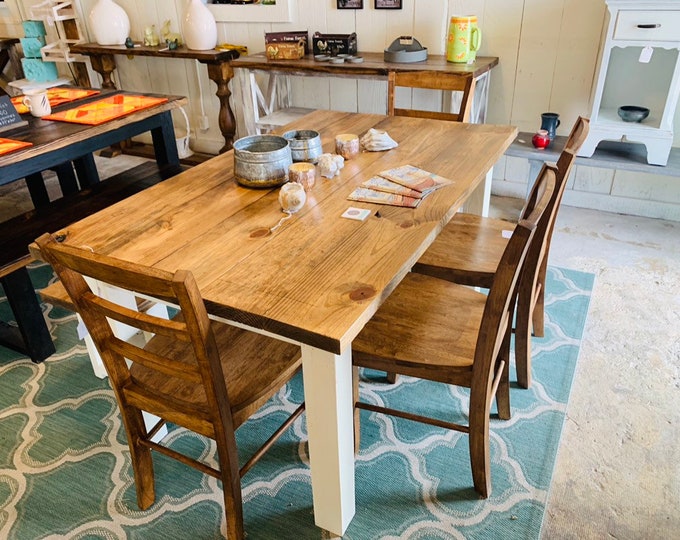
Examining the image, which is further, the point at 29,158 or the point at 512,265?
the point at 29,158

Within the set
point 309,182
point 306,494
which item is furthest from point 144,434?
point 309,182

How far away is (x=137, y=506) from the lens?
5.06ft

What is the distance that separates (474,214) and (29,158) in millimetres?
1654

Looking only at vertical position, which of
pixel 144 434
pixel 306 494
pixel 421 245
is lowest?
pixel 306 494

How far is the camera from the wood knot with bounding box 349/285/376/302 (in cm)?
110

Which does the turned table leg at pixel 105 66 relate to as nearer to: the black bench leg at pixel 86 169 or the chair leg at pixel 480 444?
the black bench leg at pixel 86 169

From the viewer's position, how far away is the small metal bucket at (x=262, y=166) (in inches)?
62.3

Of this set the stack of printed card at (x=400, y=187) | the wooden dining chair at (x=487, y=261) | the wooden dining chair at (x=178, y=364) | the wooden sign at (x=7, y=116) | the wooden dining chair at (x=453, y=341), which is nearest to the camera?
the wooden dining chair at (x=178, y=364)

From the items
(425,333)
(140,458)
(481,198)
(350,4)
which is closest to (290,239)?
(425,333)

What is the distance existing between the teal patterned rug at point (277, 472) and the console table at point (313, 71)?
145 cm

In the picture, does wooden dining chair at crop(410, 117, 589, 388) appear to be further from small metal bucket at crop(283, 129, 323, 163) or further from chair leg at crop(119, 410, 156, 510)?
chair leg at crop(119, 410, 156, 510)

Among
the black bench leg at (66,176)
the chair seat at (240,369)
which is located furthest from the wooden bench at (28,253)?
the chair seat at (240,369)

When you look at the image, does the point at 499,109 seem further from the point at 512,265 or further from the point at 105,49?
the point at 105,49

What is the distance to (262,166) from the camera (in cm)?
158
